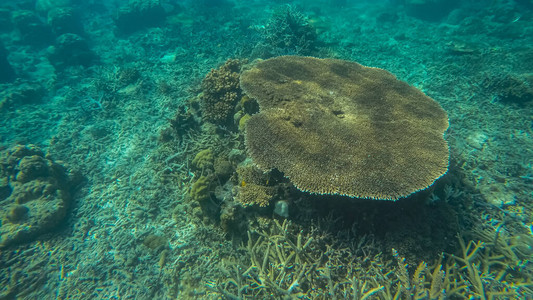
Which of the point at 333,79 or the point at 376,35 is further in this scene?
the point at 376,35

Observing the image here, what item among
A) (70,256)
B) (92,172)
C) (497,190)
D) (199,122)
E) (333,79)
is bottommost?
(70,256)

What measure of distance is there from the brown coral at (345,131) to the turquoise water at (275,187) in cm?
3

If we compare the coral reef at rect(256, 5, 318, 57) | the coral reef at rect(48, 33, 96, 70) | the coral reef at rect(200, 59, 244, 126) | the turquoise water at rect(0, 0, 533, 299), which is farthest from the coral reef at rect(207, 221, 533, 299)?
the coral reef at rect(48, 33, 96, 70)

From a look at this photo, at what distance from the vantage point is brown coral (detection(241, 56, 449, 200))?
3.00 metres

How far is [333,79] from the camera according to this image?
486 cm

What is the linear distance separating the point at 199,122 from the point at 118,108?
14.5 ft

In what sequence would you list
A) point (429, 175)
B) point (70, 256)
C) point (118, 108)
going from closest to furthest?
point (429, 175), point (70, 256), point (118, 108)

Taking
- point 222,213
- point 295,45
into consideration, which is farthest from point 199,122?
point 295,45

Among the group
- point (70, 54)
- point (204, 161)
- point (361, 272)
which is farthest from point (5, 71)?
point (361, 272)

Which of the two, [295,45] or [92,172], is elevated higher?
[295,45]

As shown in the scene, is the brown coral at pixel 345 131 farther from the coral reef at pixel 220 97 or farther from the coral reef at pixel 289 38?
the coral reef at pixel 289 38

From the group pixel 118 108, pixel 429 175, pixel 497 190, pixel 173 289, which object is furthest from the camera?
pixel 118 108

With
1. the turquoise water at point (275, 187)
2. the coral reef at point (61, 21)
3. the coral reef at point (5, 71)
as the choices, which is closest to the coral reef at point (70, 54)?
the coral reef at point (5, 71)

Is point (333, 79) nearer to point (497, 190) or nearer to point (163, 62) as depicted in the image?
point (497, 190)
